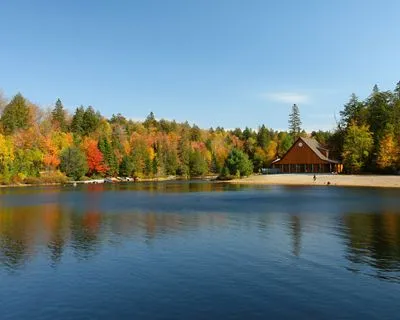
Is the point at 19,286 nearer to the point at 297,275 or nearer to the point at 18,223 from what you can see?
the point at 297,275

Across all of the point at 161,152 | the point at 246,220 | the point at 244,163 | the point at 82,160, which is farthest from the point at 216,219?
the point at 161,152

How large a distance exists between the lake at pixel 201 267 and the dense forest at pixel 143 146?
72095 mm

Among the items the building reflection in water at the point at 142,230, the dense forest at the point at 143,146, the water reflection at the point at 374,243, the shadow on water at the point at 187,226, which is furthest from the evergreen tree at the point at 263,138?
the water reflection at the point at 374,243

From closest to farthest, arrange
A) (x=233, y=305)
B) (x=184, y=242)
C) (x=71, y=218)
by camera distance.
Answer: (x=233, y=305)
(x=184, y=242)
(x=71, y=218)

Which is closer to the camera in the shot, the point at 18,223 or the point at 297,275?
the point at 297,275

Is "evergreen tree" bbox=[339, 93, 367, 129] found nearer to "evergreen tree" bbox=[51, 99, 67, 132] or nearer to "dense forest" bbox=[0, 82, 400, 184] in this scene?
"dense forest" bbox=[0, 82, 400, 184]

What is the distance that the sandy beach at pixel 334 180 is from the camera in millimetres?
85250

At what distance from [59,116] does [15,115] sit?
30.5 metres

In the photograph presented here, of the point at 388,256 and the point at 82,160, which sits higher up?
the point at 82,160

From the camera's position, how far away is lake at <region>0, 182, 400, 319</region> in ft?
49.2

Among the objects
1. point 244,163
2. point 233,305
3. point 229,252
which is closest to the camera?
point 233,305

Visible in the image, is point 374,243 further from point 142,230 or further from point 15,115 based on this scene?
point 15,115

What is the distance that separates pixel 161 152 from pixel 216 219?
409 ft

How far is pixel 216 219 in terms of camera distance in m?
38.2
